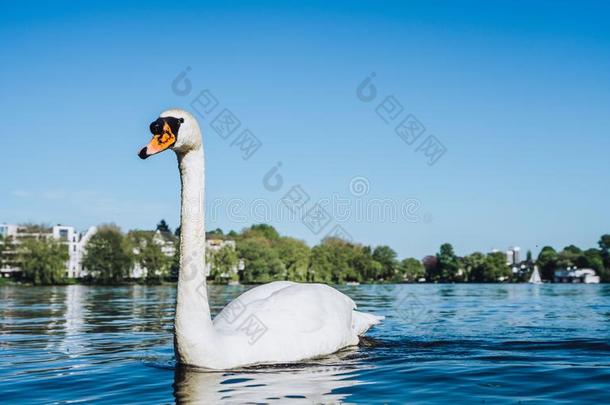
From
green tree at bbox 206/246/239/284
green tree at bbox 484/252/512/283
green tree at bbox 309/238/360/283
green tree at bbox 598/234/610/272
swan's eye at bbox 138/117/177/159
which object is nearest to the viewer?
swan's eye at bbox 138/117/177/159

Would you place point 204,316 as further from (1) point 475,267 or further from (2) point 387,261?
(1) point 475,267

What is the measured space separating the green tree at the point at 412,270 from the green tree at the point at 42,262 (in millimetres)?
98753

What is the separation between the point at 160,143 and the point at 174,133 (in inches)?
12.0

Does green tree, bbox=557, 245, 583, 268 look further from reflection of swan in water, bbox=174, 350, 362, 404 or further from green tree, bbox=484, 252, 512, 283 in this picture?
reflection of swan in water, bbox=174, 350, 362, 404

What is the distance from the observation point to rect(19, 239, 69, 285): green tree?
103 metres

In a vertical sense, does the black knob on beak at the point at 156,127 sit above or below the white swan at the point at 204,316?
above

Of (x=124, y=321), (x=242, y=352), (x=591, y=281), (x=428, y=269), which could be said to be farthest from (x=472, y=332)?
(x=428, y=269)

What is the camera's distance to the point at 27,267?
340 ft

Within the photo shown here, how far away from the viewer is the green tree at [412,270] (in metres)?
188

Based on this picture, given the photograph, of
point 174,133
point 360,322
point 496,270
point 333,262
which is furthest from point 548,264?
point 174,133

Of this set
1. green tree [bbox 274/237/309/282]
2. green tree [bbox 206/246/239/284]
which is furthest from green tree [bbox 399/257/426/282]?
green tree [bbox 206/246/239/284]

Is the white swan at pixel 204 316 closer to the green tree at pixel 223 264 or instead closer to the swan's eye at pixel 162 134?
the swan's eye at pixel 162 134

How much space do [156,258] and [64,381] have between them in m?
109

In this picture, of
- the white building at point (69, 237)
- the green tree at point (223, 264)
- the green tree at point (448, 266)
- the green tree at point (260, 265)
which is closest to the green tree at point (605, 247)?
the green tree at point (448, 266)
